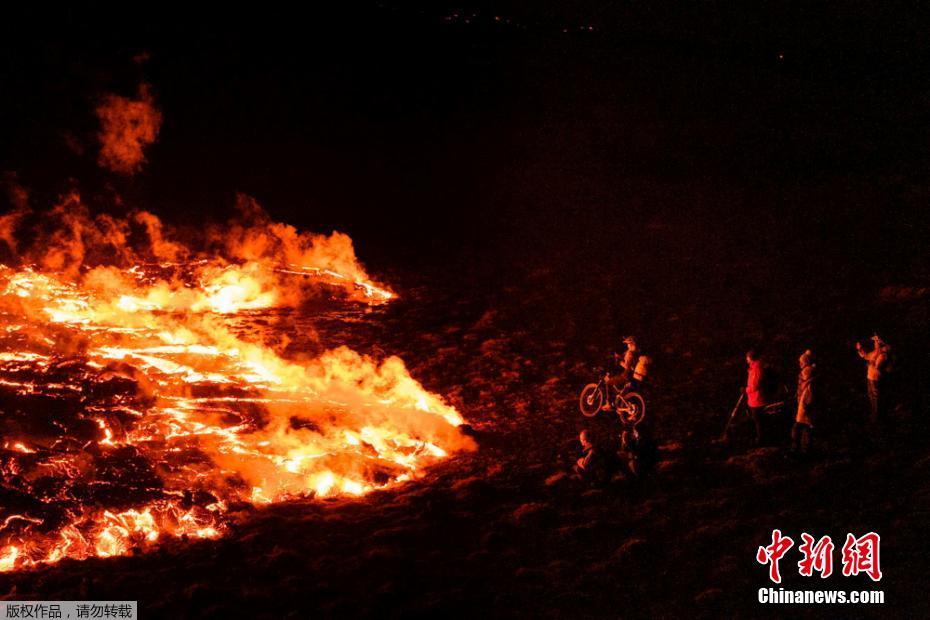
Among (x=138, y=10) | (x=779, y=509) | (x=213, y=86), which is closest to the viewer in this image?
(x=779, y=509)

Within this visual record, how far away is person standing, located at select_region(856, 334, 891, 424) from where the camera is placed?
11.4 meters

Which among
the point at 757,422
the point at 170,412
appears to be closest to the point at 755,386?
the point at 757,422

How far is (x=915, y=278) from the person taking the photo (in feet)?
64.5

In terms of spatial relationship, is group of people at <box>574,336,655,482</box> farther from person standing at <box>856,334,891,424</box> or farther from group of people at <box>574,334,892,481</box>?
person standing at <box>856,334,891,424</box>

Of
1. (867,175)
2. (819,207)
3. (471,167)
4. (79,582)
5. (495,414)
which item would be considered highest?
(471,167)

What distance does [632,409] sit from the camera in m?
12.1

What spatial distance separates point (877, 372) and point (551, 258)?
13200 millimetres

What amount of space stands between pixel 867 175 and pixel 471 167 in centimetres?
1630

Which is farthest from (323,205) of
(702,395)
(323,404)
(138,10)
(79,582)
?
(79,582)

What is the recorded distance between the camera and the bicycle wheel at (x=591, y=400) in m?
13.0

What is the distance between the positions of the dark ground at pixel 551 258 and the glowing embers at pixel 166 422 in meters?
0.67

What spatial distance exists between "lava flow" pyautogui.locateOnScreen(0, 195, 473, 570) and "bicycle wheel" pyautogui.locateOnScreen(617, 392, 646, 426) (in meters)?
2.66

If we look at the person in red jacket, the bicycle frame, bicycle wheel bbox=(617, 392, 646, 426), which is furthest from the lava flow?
the person in red jacket

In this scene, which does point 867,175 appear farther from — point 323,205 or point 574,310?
point 323,205
